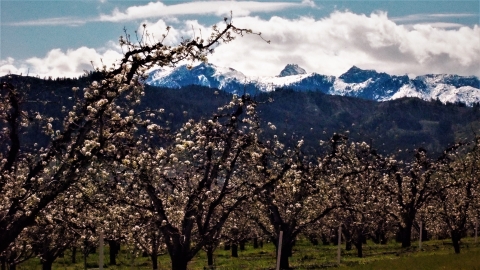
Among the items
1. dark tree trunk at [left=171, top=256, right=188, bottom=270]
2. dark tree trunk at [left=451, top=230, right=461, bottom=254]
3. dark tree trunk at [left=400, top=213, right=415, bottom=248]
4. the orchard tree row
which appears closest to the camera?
the orchard tree row

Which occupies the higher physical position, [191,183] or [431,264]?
[191,183]

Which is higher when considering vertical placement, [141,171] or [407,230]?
[141,171]

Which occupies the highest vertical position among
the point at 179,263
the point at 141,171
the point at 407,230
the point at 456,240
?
the point at 141,171

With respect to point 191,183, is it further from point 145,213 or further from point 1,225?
point 1,225

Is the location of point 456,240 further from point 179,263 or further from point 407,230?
point 179,263

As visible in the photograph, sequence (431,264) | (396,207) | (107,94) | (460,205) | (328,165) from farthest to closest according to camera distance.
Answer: (396,207), (460,205), (328,165), (431,264), (107,94)

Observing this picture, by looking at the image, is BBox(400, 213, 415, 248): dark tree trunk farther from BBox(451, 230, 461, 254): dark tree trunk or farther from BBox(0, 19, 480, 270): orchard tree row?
BBox(451, 230, 461, 254): dark tree trunk

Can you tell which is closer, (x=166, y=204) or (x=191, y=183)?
(x=166, y=204)

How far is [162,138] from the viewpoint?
977 inches

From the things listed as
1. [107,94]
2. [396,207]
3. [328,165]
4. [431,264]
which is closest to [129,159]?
[107,94]

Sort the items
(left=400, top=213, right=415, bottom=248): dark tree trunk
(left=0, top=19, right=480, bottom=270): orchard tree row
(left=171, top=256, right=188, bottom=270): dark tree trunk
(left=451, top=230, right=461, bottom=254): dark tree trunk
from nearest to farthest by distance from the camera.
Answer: (left=0, top=19, right=480, bottom=270): orchard tree row
(left=171, top=256, right=188, bottom=270): dark tree trunk
(left=451, top=230, right=461, bottom=254): dark tree trunk
(left=400, top=213, right=415, bottom=248): dark tree trunk

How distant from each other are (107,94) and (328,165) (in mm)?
25208

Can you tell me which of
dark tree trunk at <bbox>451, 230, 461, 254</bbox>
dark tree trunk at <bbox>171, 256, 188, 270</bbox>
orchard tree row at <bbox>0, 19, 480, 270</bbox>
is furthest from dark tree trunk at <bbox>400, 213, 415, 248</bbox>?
dark tree trunk at <bbox>171, 256, 188, 270</bbox>

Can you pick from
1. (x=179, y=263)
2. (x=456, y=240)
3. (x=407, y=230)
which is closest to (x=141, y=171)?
(x=179, y=263)
